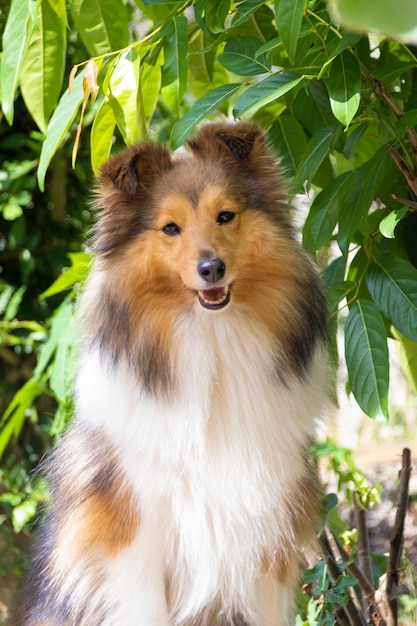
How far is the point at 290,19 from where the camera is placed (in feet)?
4.60

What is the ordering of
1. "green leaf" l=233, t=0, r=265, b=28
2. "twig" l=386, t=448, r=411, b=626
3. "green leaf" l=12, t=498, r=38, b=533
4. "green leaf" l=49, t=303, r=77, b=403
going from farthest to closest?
"green leaf" l=12, t=498, r=38, b=533 → "green leaf" l=49, t=303, r=77, b=403 → "twig" l=386, t=448, r=411, b=626 → "green leaf" l=233, t=0, r=265, b=28

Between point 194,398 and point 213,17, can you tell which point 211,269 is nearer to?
point 194,398

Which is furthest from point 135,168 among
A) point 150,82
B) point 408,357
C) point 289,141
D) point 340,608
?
point 340,608

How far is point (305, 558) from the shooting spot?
8.43 ft

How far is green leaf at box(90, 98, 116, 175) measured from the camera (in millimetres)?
2088

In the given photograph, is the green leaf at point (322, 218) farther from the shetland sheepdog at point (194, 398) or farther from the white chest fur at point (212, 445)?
the white chest fur at point (212, 445)

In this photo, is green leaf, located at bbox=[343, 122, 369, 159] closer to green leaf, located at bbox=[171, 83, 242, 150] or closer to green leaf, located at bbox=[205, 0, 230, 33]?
green leaf, located at bbox=[171, 83, 242, 150]

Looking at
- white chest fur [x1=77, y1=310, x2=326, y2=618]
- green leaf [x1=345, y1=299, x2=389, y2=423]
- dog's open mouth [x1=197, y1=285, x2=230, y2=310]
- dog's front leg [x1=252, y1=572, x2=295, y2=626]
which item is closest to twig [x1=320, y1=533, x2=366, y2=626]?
dog's front leg [x1=252, y1=572, x2=295, y2=626]

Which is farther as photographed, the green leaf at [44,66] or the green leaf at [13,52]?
the green leaf at [44,66]

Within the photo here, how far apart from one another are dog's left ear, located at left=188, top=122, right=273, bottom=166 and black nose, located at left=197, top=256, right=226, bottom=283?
41 cm

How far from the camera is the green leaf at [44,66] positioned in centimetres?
203

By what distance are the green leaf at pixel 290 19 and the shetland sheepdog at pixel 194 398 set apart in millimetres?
604

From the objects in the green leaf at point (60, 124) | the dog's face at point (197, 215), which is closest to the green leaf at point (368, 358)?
the dog's face at point (197, 215)

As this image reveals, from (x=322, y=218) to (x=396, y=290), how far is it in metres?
0.27
